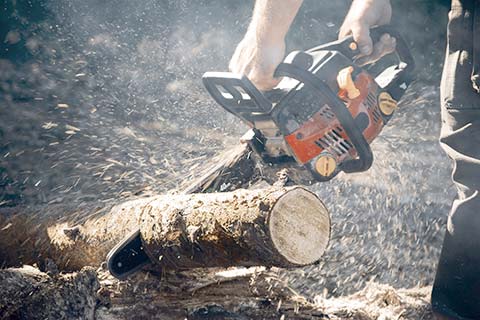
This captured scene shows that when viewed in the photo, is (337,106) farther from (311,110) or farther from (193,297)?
(193,297)

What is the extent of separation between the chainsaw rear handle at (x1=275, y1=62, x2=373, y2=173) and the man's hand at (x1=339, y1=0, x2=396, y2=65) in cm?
41

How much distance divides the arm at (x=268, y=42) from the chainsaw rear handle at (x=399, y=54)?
25 centimetres

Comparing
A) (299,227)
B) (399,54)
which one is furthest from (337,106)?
(299,227)

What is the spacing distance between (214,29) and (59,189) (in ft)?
6.83

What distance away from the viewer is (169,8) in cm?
488

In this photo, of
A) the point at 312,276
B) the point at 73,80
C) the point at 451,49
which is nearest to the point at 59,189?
the point at 73,80

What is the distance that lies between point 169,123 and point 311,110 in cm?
258

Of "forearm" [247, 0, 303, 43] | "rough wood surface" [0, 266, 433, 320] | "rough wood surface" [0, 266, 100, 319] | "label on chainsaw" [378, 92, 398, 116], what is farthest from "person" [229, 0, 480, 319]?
"rough wood surface" [0, 266, 100, 319]

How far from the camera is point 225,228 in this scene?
4.44 feet

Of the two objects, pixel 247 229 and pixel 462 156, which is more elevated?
pixel 247 229

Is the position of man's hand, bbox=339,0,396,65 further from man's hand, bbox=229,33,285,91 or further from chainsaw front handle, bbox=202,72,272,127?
chainsaw front handle, bbox=202,72,272,127

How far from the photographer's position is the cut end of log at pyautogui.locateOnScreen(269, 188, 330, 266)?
1.26 m

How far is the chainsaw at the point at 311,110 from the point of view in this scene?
79.3 inches

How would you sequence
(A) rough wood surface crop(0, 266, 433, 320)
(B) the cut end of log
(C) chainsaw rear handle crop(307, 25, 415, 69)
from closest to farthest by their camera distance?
(B) the cut end of log
(A) rough wood surface crop(0, 266, 433, 320)
(C) chainsaw rear handle crop(307, 25, 415, 69)
